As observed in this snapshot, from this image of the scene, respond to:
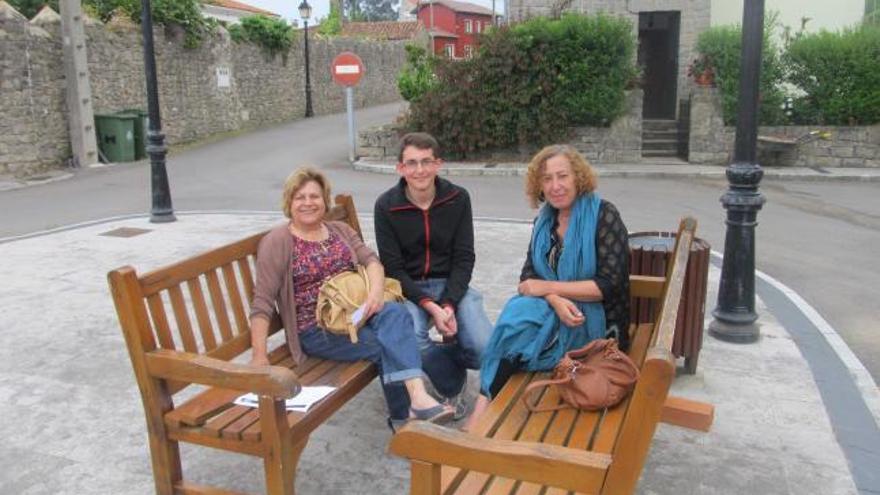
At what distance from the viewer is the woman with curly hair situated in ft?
11.7

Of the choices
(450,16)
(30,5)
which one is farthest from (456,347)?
(450,16)

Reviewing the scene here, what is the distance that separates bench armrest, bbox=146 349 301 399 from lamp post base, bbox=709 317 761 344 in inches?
133

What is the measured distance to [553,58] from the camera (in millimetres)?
15984

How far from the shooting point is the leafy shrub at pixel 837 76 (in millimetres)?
15953

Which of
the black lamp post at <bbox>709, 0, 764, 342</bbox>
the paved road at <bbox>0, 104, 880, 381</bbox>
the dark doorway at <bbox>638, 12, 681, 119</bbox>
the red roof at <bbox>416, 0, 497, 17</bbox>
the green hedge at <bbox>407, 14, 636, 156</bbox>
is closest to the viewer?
the black lamp post at <bbox>709, 0, 764, 342</bbox>

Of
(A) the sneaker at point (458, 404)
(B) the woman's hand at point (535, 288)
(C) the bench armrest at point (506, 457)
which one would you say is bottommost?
(A) the sneaker at point (458, 404)

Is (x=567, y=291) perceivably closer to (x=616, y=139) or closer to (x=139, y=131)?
(x=616, y=139)

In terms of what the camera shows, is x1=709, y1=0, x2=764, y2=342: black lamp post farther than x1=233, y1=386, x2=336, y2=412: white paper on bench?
Yes

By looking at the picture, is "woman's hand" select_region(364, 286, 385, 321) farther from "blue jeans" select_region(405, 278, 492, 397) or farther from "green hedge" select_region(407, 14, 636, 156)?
"green hedge" select_region(407, 14, 636, 156)

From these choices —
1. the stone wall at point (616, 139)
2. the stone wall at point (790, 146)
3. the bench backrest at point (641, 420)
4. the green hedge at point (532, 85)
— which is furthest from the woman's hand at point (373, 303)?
the stone wall at point (790, 146)

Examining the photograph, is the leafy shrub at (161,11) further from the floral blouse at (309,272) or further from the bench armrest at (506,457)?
the bench armrest at (506,457)

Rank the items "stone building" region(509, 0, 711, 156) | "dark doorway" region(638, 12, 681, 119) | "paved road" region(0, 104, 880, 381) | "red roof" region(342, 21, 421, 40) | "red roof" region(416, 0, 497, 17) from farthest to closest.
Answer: "red roof" region(416, 0, 497, 17) → "red roof" region(342, 21, 421, 40) → "dark doorway" region(638, 12, 681, 119) → "stone building" region(509, 0, 711, 156) → "paved road" region(0, 104, 880, 381)

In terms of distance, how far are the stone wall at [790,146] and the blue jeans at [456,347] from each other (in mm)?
13379

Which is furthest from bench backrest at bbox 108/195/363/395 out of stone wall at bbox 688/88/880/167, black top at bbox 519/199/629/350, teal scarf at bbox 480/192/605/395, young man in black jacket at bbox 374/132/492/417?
stone wall at bbox 688/88/880/167
